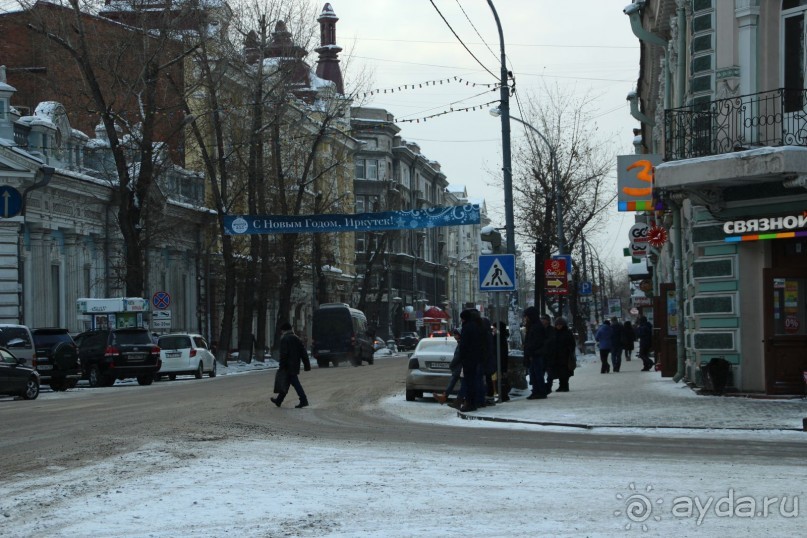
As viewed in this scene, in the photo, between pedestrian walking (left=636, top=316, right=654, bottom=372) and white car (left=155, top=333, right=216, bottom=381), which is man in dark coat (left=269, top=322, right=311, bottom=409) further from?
white car (left=155, top=333, right=216, bottom=381)

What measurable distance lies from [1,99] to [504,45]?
23.1 meters

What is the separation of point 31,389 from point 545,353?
1273 cm

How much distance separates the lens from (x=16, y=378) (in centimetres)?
3166

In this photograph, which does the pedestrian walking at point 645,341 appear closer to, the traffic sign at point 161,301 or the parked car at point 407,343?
the traffic sign at point 161,301

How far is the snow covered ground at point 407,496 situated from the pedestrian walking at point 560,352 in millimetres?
12631

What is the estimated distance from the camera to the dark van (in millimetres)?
64500

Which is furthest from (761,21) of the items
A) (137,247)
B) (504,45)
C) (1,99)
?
(1,99)

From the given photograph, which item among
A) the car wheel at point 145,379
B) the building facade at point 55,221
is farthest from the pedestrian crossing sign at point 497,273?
the building facade at point 55,221

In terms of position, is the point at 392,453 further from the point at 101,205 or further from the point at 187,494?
the point at 101,205

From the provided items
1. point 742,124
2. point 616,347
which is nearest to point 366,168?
point 616,347

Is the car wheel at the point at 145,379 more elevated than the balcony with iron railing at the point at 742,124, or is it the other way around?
the balcony with iron railing at the point at 742,124

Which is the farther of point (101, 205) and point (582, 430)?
point (101, 205)

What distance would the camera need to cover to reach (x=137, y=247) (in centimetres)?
4584

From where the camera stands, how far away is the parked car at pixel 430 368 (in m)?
28.4
